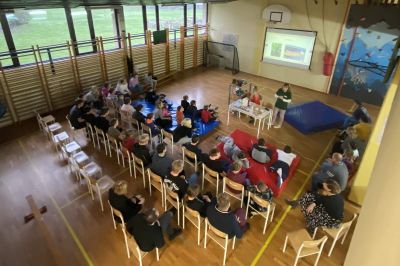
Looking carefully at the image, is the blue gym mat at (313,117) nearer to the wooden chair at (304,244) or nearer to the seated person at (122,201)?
the wooden chair at (304,244)

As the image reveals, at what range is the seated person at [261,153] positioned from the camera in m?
5.93

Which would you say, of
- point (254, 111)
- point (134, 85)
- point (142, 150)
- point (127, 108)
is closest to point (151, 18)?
point (134, 85)

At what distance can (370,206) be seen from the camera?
1862mm

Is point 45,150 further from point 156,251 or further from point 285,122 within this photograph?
point 285,122

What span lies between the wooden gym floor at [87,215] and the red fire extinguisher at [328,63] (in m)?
3.59

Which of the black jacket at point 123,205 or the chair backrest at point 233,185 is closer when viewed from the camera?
the black jacket at point 123,205

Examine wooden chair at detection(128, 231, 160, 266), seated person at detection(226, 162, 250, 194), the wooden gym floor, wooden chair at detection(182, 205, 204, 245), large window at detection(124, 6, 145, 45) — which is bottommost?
the wooden gym floor

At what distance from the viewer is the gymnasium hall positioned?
161 inches

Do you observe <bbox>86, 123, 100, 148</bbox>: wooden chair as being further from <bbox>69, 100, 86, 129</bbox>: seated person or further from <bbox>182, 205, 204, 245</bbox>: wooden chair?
<bbox>182, 205, 204, 245</bbox>: wooden chair

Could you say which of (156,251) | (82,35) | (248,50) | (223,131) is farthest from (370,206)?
(248,50)

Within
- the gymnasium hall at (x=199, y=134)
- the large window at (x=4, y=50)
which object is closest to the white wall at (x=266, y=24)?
the gymnasium hall at (x=199, y=134)

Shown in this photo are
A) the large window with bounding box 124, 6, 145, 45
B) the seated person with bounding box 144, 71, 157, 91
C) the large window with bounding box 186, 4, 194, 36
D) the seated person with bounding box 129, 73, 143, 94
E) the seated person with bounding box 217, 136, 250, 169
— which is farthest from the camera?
the large window with bounding box 186, 4, 194, 36

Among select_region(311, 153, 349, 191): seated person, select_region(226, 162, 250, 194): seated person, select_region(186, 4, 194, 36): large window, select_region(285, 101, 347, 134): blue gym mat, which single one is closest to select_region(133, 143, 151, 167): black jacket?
select_region(226, 162, 250, 194): seated person

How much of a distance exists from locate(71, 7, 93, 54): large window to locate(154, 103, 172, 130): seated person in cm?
433
